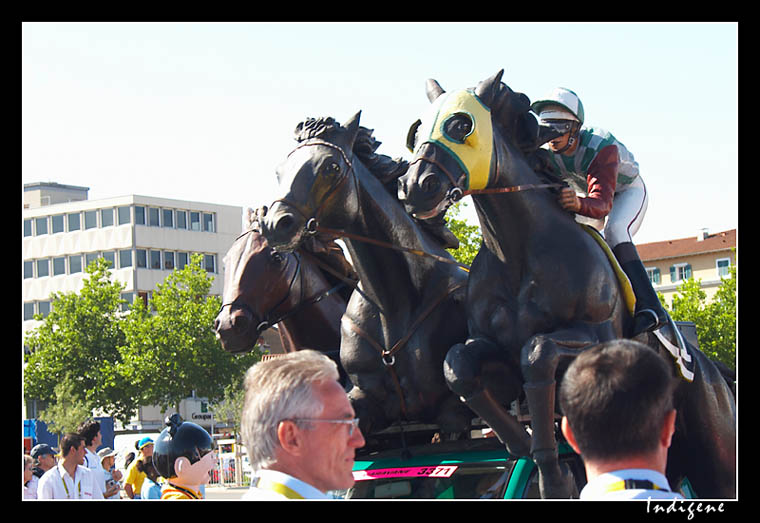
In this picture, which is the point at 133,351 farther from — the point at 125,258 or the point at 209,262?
the point at 209,262

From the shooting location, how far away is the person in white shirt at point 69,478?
9.12 m

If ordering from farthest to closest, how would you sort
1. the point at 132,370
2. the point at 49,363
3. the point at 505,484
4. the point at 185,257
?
the point at 185,257 → the point at 49,363 → the point at 132,370 → the point at 505,484

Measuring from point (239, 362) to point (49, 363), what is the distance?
1028 cm

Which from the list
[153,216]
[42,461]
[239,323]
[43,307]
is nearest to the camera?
[239,323]

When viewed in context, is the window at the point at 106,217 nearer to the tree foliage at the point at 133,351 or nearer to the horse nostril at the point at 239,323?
the tree foliage at the point at 133,351

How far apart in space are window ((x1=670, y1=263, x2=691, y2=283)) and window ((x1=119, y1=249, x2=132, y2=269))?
127ft

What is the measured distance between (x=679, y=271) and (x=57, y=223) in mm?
44539

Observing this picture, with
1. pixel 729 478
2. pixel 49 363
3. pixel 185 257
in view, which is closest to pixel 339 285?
pixel 729 478

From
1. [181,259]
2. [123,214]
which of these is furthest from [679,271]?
[123,214]

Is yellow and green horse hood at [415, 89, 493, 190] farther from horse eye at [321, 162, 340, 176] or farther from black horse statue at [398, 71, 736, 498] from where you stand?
horse eye at [321, 162, 340, 176]

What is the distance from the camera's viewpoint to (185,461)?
556 cm

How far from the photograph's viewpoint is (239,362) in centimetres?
4709
